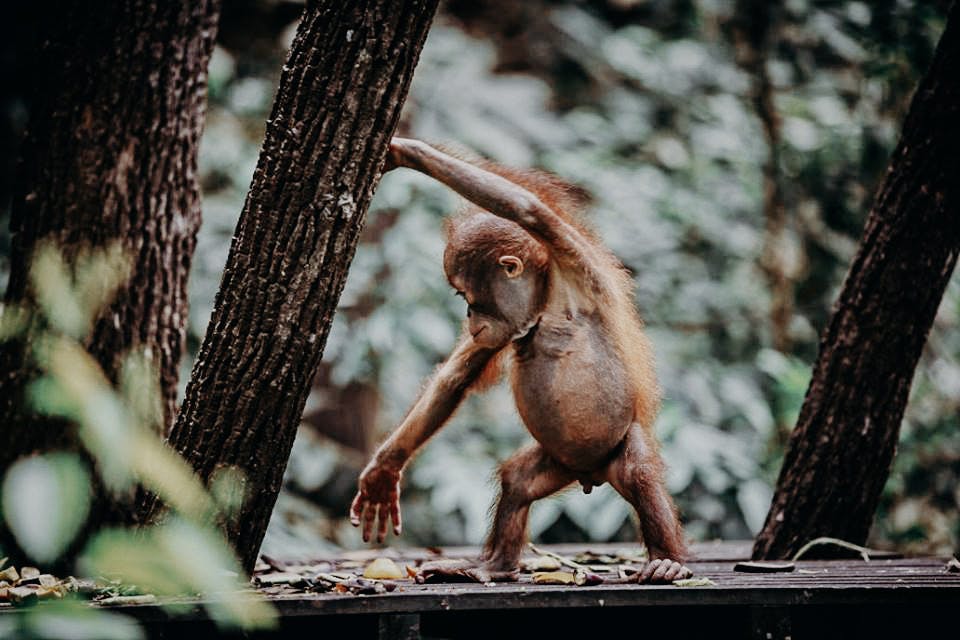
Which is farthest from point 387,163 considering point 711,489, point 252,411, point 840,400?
point 711,489

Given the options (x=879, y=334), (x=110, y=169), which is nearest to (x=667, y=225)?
(x=879, y=334)

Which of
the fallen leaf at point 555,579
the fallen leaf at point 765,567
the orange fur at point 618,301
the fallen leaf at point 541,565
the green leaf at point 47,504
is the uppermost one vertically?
the orange fur at point 618,301

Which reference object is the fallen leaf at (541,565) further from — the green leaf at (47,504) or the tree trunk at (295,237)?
the green leaf at (47,504)

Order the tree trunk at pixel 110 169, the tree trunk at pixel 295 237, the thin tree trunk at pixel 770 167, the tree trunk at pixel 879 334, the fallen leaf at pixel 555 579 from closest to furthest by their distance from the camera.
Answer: the tree trunk at pixel 295 237
the fallen leaf at pixel 555 579
the tree trunk at pixel 110 169
the tree trunk at pixel 879 334
the thin tree trunk at pixel 770 167

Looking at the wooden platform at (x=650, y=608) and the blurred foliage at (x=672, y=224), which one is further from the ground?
the blurred foliage at (x=672, y=224)

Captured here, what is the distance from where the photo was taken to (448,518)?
618cm

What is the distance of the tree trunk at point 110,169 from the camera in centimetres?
312

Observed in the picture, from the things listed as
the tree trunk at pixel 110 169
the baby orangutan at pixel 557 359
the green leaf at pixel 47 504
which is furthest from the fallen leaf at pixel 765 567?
the green leaf at pixel 47 504

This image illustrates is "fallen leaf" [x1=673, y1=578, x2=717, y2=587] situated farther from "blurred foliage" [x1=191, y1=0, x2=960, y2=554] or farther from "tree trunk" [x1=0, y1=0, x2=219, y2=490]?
"blurred foliage" [x1=191, y1=0, x2=960, y2=554]

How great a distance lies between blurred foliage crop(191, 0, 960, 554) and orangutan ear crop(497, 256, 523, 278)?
2.23m

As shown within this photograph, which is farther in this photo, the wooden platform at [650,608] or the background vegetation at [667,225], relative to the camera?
the background vegetation at [667,225]

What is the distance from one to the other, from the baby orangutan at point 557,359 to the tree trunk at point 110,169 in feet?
3.38

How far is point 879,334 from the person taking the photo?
3.37 m

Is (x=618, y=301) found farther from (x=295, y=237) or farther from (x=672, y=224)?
(x=672, y=224)
